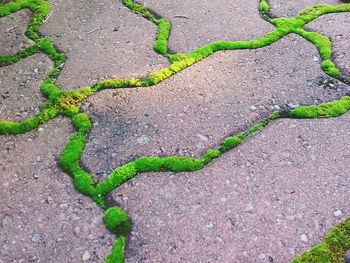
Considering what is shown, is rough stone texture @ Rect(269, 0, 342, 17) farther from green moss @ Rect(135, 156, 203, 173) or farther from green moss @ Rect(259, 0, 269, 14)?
green moss @ Rect(135, 156, 203, 173)

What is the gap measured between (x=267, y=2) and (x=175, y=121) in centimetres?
144

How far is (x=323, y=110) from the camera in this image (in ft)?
7.63

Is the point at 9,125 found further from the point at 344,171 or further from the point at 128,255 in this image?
the point at 344,171

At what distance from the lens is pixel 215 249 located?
1.78m

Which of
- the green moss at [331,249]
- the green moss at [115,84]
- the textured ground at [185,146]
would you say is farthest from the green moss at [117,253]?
the green moss at [115,84]

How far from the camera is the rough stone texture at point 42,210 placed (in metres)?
1.80

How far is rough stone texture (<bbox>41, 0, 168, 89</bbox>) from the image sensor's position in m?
2.68

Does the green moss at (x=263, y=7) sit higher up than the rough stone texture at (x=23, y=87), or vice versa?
the green moss at (x=263, y=7)

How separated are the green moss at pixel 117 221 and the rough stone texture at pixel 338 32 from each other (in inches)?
60.3

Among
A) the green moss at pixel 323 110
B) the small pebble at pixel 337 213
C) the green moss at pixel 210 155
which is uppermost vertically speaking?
the green moss at pixel 323 110

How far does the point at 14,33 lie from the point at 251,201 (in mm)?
2054

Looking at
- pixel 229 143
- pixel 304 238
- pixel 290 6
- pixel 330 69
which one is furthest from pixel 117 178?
pixel 290 6

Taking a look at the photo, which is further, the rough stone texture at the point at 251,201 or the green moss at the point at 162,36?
the green moss at the point at 162,36

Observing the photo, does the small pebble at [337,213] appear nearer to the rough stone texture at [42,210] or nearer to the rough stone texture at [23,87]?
the rough stone texture at [42,210]
